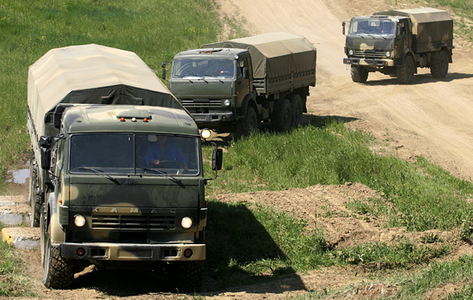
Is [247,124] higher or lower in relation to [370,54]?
lower

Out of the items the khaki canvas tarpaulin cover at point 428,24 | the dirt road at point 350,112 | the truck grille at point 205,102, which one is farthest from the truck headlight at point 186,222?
the khaki canvas tarpaulin cover at point 428,24

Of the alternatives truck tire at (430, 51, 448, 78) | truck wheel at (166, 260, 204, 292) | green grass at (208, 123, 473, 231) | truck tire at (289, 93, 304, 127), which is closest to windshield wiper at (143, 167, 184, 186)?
truck wheel at (166, 260, 204, 292)

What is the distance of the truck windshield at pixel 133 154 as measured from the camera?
7582 millimetres

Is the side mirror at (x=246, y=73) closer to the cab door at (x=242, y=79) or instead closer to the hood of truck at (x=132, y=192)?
the cab door at (x=242, y=79)

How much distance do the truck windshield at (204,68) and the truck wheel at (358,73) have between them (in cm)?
1121

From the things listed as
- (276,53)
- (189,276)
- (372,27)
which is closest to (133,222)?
(189,276)

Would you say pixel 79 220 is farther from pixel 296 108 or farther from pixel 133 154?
pixel 296 108

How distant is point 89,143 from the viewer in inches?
302

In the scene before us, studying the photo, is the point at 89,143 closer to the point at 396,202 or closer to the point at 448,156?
the point at 396,202

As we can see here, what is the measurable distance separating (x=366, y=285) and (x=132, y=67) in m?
5.96

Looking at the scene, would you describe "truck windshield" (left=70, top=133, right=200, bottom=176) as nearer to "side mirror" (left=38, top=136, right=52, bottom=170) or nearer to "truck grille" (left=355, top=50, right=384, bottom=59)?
"side mirror" (left=38, top=136, right=52, bottom=170)

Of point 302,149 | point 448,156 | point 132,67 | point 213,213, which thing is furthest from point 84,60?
point 448,156

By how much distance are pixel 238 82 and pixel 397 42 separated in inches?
418

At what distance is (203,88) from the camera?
16.1 metres
